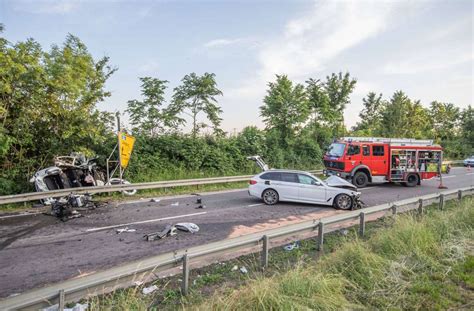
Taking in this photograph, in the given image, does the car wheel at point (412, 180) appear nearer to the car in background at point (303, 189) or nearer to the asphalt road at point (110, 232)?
the asphalt road at point (110, 232)

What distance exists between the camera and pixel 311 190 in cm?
1147

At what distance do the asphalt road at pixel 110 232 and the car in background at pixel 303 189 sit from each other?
1.19ft

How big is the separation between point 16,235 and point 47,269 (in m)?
3.06

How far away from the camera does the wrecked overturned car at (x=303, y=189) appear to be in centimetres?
1116

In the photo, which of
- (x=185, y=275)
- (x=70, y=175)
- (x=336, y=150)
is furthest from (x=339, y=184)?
(x=70, y=175)

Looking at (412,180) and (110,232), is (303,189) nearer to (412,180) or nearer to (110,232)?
(110,232)

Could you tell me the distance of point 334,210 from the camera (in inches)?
432

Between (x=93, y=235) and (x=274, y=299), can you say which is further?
(x=93, y=235)

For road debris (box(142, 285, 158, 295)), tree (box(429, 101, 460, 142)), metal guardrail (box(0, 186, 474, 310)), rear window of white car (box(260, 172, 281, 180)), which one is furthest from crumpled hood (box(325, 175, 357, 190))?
tree (box(429, 101, 460, 142))

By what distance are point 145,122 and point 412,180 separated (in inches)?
686

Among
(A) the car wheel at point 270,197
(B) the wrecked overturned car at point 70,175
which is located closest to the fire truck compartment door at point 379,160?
(A) the car wheel at point 270,197

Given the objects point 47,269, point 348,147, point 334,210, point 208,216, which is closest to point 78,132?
point 208,216

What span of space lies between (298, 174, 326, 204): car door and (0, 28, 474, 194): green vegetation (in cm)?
783

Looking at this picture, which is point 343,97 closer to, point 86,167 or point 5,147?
point 86,167
